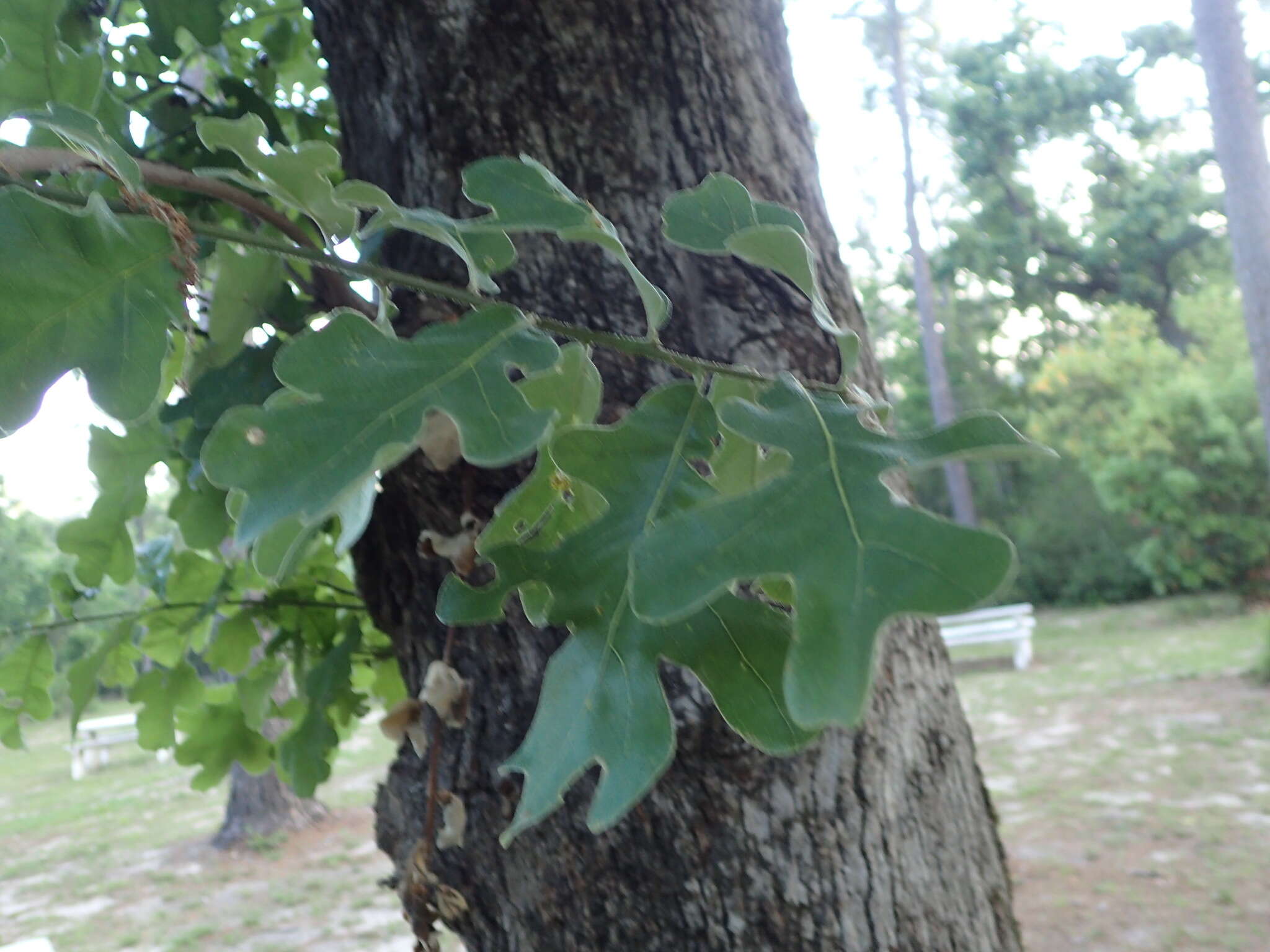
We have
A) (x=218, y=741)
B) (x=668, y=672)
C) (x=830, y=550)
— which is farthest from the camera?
(x=218, y=741)

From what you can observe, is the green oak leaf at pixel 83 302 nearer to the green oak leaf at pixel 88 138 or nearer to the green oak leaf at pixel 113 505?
the green oak leaf at pixel 88 138

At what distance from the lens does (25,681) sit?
1.35m

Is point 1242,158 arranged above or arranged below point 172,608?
above

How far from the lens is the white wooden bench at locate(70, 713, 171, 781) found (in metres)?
8.36

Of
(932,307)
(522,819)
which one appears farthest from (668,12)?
(932,307)

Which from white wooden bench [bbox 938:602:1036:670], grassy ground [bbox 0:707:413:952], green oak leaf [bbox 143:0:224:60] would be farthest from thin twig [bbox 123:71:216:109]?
white wooden bench [bbox 938:602:1036:670]

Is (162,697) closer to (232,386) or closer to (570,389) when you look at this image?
(232,386)

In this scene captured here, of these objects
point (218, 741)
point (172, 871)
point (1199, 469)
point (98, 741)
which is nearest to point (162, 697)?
point (218, 741)

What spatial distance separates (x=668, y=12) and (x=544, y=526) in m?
0.66

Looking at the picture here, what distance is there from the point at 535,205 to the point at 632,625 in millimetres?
A: 249

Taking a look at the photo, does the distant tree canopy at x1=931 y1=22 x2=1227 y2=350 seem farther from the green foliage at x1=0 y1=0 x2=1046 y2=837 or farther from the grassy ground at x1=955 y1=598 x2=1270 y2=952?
the green foliage at x1=0 y1=0 x2=1046 y2=837

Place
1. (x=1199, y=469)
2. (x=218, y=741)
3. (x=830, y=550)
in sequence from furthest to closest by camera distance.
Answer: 1. (x=1199, y=469)
2. (x=218, y=741)
3. (x=830, y=550)

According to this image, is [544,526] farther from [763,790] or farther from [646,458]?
[763,790]

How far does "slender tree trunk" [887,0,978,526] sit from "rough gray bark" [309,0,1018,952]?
1374cm
